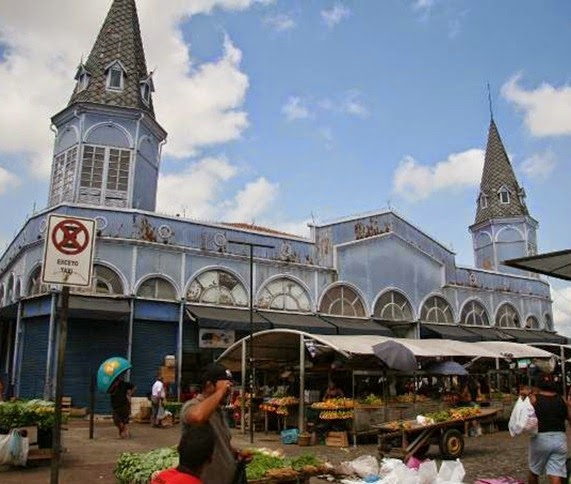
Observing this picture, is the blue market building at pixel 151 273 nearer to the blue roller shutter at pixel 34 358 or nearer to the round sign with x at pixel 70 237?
the blue roller shutter at pixel 34 358

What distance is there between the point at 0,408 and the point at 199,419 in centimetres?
751

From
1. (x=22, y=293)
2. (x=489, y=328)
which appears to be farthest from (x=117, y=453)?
(x=489, y=328)

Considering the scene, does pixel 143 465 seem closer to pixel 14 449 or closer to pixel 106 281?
pixel 14 449

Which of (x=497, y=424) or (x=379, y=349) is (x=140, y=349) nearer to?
(x=379, y=349)

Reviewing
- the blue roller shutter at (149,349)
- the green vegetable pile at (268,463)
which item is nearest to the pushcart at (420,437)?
the green vegetable pile at (268,463)

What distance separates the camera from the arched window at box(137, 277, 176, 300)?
69.7 ft

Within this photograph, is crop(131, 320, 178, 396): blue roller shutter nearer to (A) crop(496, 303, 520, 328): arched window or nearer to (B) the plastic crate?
(B) the plastic crate

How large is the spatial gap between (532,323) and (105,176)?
86.3ft

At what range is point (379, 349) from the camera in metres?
14.9

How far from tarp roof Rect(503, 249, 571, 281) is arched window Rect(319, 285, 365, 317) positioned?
16.9 metres

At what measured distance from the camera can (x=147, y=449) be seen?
13.0m

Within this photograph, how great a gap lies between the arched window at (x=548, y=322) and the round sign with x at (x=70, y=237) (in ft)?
116

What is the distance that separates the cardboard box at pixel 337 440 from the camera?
1441 centimetres

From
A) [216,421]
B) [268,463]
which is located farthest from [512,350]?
[216,421]
